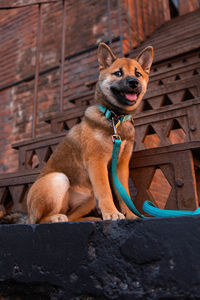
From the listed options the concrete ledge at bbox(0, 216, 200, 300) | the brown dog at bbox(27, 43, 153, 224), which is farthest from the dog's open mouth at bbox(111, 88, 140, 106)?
the concrete ledge at bbox(0, 216, 200, 300)

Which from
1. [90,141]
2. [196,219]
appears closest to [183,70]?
[90,141]

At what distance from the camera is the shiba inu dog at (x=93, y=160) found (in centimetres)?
155

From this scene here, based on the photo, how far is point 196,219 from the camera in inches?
31.0

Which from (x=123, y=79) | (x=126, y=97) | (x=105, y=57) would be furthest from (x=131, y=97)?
(x=105, y=57)

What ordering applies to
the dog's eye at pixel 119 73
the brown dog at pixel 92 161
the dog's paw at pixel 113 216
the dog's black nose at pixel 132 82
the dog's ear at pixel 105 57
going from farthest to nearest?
the dog's ear at pixel 105 57
the dog's eye at pixel 119 73
the dog's black nose at pixel 132 82
the brown dog at pixel 92 161
the dog's paw at pixel 113 216

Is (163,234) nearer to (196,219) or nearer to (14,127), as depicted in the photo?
(196,219)

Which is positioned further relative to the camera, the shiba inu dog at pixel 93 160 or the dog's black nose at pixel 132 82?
the dog's black nose at pixel 132 82

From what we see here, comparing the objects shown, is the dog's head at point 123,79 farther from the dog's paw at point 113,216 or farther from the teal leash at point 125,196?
the dog's paw at point 113,216

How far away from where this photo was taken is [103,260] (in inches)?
35.2

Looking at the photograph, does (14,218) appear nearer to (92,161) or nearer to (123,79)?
(92,161)

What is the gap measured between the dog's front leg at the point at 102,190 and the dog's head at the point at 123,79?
47cm

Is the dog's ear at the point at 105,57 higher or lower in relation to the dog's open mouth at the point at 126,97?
higher

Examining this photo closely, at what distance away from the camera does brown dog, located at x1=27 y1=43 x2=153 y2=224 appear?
5.07 feet

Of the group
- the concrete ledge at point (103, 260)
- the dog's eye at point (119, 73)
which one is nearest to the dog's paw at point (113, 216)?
the concrete ledge at point (103, 260)
